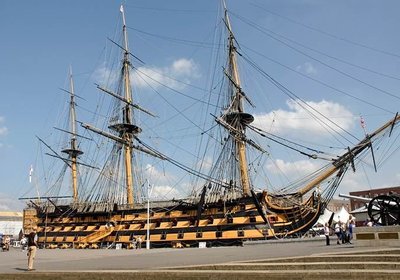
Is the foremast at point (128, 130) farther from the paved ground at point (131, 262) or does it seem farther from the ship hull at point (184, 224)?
the paved ground at point (131, 262)

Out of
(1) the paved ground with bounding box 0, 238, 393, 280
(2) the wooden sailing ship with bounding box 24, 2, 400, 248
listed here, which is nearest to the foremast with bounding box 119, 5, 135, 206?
(2) the wooden sailing ship with bounding box 24, 2, 400, 248

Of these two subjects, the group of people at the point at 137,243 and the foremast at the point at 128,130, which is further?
the foremast at the point at 128,130

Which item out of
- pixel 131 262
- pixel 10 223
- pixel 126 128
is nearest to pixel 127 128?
pixel 126 128

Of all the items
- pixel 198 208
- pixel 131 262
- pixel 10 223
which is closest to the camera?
pixel 131 262

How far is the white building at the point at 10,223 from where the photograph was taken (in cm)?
11726

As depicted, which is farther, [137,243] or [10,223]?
[10,223]

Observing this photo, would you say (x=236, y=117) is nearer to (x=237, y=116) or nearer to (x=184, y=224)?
(x=237, y=116)

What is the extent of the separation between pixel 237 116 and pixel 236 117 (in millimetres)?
194

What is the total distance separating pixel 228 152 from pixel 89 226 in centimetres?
1948

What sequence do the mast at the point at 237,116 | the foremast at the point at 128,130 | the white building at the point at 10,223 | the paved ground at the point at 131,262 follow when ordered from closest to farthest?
the paved ground at the point at 131,262 < the mast at the point at 237,116 < the foremast at the point at 128,130 < the white building at the point at 10,223

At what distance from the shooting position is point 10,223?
12088 centimetres

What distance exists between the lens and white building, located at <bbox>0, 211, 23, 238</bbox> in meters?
117

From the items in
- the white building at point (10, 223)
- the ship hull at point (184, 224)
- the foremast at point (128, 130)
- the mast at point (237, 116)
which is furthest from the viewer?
the white building at point (10, 223)

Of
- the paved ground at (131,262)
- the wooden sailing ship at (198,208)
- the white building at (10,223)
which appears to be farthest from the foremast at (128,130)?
the white building at (10,223)
